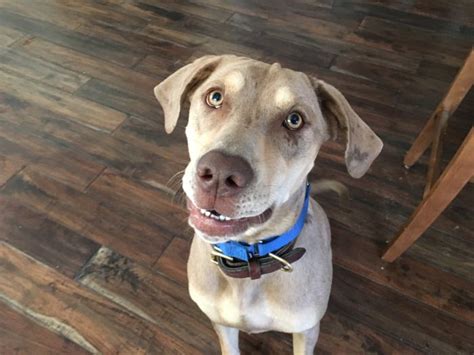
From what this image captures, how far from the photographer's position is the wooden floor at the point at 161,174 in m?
1.98

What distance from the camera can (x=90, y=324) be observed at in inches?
78.2

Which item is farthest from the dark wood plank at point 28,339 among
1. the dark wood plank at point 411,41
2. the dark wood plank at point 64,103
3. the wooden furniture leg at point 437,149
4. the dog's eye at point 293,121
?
the dark wood plank at point 411,41

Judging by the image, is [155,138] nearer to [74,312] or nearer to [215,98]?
[74,312]

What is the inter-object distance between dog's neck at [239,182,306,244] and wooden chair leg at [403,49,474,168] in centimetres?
114

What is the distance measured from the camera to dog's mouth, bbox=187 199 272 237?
1.12m

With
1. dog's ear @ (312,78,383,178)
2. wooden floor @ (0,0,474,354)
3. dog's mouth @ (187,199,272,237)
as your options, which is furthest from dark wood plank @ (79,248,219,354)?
dog's ear @ (312,78,383,178)

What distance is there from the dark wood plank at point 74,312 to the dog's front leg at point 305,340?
50 cm

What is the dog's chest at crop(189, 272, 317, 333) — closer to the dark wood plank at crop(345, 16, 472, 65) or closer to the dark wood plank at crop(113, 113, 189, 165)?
the dark wood plank at crop(113, 113, 189, 165)

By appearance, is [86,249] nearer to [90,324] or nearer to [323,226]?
[90,324]

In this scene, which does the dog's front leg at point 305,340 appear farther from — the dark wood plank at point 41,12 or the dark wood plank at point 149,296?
the dark wood plank at point 41,12

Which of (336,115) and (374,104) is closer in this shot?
(336,115)

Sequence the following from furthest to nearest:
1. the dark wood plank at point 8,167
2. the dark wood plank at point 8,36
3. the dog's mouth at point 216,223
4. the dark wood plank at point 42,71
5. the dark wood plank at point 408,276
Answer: the dark wood plank at point 8,36
the dark wood plank at point 42,71
the dark wood plank at point 8,167
the dark wood plank at point 408,276
the dog's mouth at point 216,223

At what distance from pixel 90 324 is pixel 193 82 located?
4.17 feet

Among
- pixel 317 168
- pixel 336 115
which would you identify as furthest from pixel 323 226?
pixel 317 168
